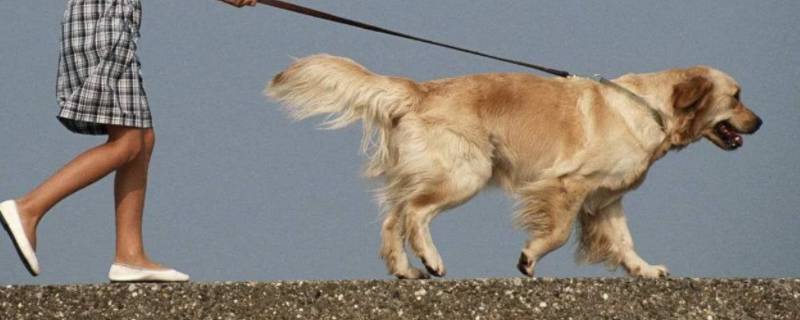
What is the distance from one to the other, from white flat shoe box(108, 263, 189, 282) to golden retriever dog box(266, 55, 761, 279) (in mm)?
1490

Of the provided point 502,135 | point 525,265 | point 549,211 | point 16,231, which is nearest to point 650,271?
point 549,211

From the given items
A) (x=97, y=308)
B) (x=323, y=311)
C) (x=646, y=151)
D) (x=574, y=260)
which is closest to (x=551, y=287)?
(x=323, y=311)

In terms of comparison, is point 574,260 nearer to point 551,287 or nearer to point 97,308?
point 551,287

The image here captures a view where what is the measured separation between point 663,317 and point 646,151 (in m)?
1.86

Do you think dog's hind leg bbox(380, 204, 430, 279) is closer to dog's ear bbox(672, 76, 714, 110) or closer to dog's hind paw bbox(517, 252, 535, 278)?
dog's hind paw bbox(517, 252, 535, 278)

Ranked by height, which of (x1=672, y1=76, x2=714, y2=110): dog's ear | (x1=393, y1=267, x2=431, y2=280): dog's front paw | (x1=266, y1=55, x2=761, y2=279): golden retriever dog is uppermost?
(x1=672, y1=76, x2=714, y2=110): dog's ear

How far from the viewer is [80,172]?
429 centimetres

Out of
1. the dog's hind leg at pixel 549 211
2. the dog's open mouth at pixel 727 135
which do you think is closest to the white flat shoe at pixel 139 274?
the dog's hind leg at pixel 549 211

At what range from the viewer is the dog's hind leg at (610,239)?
6289 mm

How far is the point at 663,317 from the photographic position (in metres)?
4.22

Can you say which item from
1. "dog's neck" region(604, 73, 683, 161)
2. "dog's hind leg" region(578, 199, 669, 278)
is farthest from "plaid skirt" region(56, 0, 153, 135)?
"dog's hind leg" region(578, 199, 669, 278)

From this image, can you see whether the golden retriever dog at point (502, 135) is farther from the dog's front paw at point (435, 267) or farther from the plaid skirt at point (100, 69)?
the plaid skirt at point (100, 69)

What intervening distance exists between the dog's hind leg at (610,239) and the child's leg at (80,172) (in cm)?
294

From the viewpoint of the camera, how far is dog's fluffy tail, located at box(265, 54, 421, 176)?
583 centimetres
